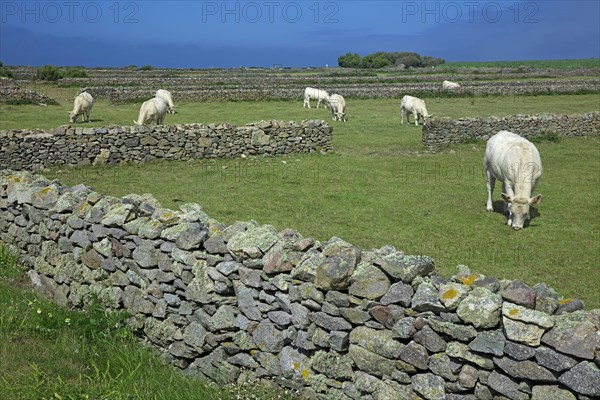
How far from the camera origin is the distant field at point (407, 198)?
401 inches

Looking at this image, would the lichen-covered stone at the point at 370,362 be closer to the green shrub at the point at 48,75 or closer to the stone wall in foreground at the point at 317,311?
the stone wall in foreground at the point at 317,311

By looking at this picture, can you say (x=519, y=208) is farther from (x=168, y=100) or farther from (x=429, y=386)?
(x=168, y=100)

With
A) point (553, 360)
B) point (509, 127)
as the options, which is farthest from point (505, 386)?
point (509, 127)

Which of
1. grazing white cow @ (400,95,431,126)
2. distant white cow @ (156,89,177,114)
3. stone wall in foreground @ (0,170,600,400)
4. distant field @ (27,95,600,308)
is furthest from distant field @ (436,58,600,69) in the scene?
stone wall in foreground @ (0,170,600,400)

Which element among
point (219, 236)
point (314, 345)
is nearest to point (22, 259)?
point (219, 236)

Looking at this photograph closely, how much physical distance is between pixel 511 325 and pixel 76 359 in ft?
14.7

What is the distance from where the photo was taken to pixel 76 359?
20.7 ft

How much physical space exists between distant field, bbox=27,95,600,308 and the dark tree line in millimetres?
A: 92295

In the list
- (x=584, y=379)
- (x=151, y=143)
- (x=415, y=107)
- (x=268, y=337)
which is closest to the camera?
(x=584, y=379)

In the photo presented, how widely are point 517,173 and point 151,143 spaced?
1150 centimetres

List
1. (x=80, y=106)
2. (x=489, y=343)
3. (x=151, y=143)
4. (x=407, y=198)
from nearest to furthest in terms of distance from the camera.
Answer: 1. (x=489, y=343)
2. (x=407, y=198)
3. (x=151, y=143)
4. (x=80, y=106)

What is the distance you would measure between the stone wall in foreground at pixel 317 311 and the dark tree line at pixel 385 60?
4236 inches

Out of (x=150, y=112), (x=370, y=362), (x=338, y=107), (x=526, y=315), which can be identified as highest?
(x=338, y=107)

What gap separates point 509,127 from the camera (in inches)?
941
